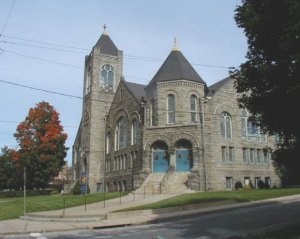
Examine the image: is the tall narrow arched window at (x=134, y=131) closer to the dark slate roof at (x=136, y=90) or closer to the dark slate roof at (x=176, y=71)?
the dark slate roof at (x=136, y=90)

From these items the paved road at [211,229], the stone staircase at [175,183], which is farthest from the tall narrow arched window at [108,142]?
the paved road at [211,229]

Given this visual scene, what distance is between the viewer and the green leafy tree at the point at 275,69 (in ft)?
38.0

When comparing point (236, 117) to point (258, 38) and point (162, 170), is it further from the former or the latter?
point (258, 38)

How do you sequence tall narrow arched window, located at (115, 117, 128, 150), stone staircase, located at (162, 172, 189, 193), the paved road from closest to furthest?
the paved road → stone staircase, located at (162, 172, 189, 193) → tall narrow arched window, located at (115, 117, 128, 150)

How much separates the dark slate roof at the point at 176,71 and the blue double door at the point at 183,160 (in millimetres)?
7423

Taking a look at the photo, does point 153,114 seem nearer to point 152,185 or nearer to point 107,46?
point 152,185

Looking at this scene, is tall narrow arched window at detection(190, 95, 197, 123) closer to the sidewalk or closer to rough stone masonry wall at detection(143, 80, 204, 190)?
rough stone masonry wall at detection(143, 80, 204, 190)

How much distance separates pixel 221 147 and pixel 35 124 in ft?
84.7

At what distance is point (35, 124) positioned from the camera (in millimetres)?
52812

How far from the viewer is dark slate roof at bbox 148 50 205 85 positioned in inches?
1603

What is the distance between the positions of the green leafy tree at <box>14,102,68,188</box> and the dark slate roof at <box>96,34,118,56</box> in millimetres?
10789

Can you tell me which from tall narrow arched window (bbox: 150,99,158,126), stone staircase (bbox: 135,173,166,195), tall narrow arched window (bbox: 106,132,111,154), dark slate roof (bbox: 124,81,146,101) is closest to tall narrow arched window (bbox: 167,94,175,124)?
tall narrow arched window (bbox: 150,99,158,126)

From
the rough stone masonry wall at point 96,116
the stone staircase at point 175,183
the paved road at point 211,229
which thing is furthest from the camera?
the rough stone masonry wall at point 96,116

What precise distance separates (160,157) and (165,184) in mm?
4087
